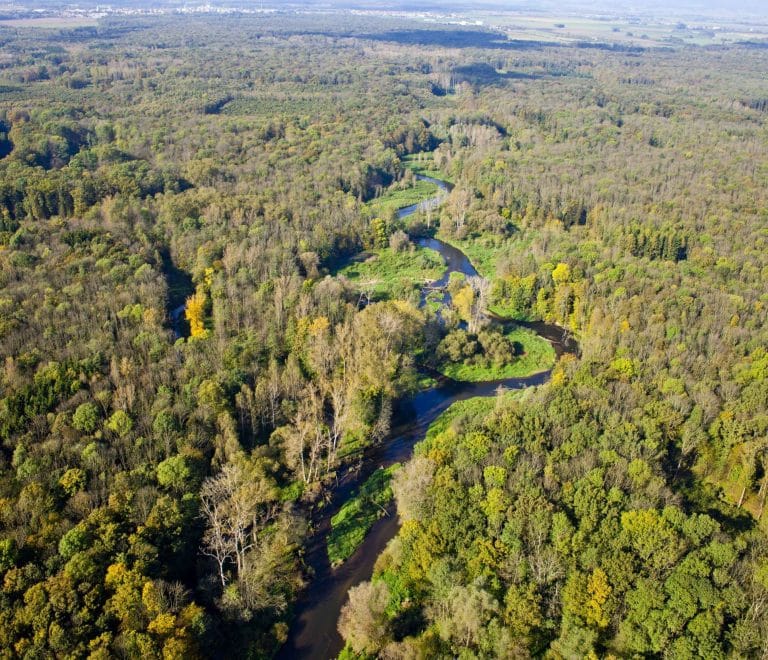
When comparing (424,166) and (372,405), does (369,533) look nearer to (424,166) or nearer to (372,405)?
(372,405)

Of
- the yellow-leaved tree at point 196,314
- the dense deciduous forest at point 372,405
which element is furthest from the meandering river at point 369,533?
the yellow-leaved tree at point 196,314

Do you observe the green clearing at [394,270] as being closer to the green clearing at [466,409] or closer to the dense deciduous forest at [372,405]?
the dense deciduous forest at [372,405]

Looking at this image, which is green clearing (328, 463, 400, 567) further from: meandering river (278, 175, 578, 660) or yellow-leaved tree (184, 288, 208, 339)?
yellow-leaved tree (184, 288, 208, 339)

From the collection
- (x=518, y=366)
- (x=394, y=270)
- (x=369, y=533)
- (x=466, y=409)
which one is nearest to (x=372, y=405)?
(x=466, y=409)

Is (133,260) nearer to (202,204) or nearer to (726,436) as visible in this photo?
(202,204)

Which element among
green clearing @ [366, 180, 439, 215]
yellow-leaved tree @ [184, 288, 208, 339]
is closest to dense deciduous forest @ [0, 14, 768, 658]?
yellow-leaved tree @ [184, 288, 208, 339]

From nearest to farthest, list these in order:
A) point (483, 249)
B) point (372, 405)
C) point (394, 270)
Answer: point (372, 405) < point (394, 270) < point (483, 249)

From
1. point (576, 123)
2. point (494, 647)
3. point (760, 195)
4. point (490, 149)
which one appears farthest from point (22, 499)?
point (576, 123)

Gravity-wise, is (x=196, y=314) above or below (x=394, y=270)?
above
